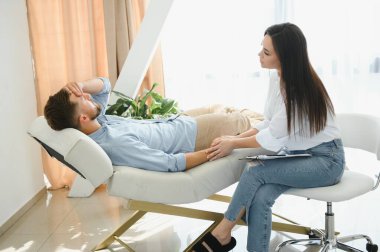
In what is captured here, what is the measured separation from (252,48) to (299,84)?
1923 millimetres

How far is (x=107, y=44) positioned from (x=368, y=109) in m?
2.16

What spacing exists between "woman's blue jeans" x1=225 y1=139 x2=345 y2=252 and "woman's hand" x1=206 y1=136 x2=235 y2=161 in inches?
6.3

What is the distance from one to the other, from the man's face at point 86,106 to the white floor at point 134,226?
794mm

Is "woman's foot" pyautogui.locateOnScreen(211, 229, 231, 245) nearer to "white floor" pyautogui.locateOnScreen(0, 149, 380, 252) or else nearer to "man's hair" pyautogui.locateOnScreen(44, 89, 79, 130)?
"white floor" pyautogui.locateOnScreen(0, 149, 380, 252)

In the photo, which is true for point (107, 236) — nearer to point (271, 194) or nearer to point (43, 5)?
point (271, 194)

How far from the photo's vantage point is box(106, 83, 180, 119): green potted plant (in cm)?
304

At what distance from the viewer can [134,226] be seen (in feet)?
9.57

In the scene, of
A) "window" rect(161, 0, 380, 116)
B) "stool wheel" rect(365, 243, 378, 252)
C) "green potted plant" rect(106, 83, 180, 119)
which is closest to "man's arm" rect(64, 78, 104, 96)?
"green potted plant" rect(106, 83, 180, 119)

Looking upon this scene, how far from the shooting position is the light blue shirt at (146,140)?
2.21 meters

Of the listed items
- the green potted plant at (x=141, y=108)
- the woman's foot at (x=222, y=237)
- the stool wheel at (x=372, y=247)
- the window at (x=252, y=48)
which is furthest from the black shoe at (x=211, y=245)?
the window at (x=252, y=48)

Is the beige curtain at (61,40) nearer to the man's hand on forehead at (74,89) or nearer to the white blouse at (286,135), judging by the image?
the man's hand on forehead at (74,89)

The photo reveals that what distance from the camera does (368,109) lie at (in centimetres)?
391

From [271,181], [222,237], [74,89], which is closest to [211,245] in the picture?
[222,237]

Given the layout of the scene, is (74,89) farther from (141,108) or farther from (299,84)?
(299,84)
